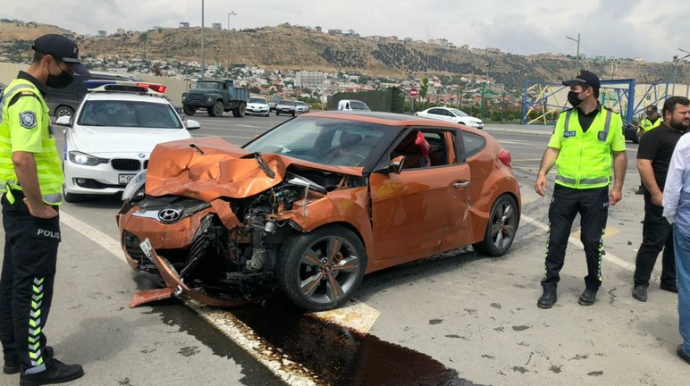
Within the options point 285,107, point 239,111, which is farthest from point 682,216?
point 285,107

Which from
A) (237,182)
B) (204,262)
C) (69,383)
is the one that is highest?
(237,182)

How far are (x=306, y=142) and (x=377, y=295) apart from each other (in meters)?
1.57

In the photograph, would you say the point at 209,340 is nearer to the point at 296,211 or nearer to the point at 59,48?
the point at 296,211

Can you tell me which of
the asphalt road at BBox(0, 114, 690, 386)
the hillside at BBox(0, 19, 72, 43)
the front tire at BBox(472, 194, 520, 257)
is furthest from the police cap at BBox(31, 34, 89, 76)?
the hillside at BBox(0, 19, 72, 43)

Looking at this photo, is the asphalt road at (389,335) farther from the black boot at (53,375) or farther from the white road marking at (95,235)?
the white road marking at (95,235)

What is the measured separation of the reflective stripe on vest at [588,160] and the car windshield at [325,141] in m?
1.62

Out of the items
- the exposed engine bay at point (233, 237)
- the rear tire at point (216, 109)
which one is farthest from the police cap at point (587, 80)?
the rear tire at point (216, 109)

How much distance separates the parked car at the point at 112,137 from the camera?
309 inches

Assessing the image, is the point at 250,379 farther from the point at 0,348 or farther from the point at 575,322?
the point at 575,322

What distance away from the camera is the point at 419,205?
17.0 feet

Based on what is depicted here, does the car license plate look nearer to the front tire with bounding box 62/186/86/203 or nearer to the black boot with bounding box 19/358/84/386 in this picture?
the front tire with bounding box 62/186/86/203

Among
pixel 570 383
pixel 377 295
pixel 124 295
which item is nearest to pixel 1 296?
pixel 124 295

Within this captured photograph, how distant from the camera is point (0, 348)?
12.3 feet

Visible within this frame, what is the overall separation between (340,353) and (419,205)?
5.76ft
